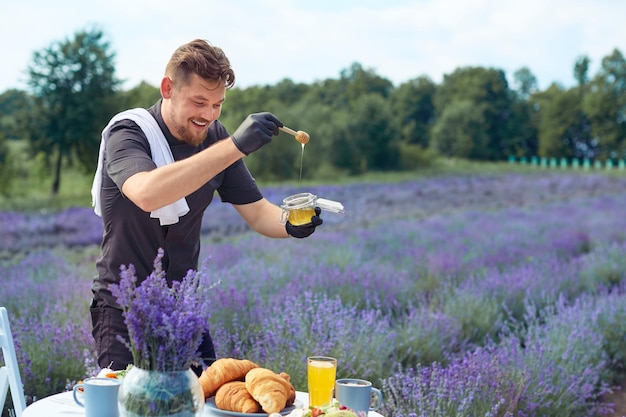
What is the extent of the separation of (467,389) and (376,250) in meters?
5.45

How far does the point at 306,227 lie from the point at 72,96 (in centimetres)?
2617

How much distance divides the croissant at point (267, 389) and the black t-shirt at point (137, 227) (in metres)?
0.75

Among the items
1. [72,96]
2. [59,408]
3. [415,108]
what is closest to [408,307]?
[59,408]

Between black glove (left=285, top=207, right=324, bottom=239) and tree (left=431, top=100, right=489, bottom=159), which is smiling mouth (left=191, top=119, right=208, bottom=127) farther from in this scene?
tree (left=431, top=100, right=489, bottom=159)

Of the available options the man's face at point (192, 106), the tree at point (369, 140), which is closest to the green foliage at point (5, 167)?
the tree at point (369, 140)

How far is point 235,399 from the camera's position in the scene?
1.92 meters

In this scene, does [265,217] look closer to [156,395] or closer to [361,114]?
[156,395]

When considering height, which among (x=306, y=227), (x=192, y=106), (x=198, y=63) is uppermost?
(x=198, y=63)

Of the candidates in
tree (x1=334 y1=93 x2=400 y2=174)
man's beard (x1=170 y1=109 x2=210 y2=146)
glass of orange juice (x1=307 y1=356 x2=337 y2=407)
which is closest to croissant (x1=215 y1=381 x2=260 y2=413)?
glass of orange juice (x1=307 y1=356 x2=337 y2=407)

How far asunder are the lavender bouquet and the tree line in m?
25.8

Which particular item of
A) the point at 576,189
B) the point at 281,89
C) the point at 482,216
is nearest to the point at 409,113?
the point at 281,89

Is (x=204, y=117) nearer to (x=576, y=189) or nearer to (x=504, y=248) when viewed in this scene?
(x=504, y=248)

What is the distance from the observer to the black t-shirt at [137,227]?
2.36 m

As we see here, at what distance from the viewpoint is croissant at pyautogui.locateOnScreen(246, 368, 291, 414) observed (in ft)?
6.21
